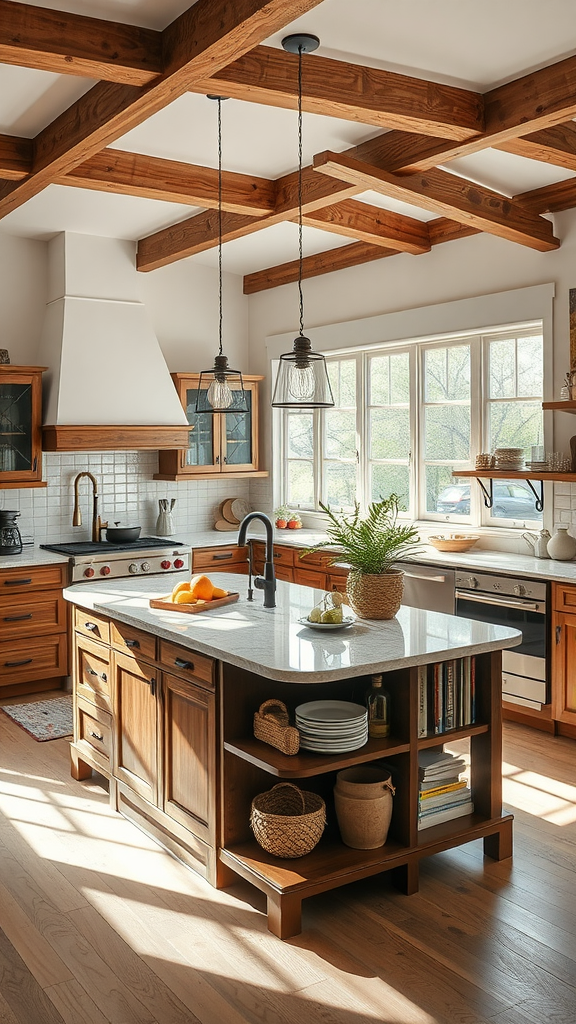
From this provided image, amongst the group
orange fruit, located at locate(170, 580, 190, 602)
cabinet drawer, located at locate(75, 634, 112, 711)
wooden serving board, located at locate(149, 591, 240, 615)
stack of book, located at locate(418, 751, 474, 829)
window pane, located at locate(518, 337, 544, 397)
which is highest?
window pane, located at locate(518, 337, 544, 397)

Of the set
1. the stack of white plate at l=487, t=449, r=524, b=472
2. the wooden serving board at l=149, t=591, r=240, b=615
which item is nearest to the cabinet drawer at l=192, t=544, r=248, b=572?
the stack of white plate at l=487, t=449, r=524, b=472

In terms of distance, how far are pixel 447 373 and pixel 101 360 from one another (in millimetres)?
2507

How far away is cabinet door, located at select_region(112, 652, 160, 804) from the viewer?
3695 millimetres

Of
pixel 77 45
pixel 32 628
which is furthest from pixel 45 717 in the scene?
pixel 77 45

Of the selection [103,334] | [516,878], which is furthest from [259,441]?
[516,878]

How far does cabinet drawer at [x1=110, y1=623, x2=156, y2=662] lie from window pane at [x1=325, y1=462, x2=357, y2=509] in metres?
3.35

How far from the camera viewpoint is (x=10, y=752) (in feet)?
15.9

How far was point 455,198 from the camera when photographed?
4.90 metres

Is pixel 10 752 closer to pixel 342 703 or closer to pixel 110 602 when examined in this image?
pixel 110 602

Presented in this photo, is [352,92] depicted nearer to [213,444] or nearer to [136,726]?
[136,726]

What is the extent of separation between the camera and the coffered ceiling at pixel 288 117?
3.22 metres

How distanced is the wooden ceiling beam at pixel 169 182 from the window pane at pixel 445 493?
2152 millimetres

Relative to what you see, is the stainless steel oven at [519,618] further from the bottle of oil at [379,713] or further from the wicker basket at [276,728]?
the wicker basket at [276,728]

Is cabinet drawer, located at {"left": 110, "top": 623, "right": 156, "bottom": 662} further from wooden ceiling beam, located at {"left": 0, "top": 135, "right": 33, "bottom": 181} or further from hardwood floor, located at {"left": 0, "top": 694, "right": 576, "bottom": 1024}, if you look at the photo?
wooden ceiling beam, located at {"left": 0, "top": 135, "right": 33, "bottom": 181}
